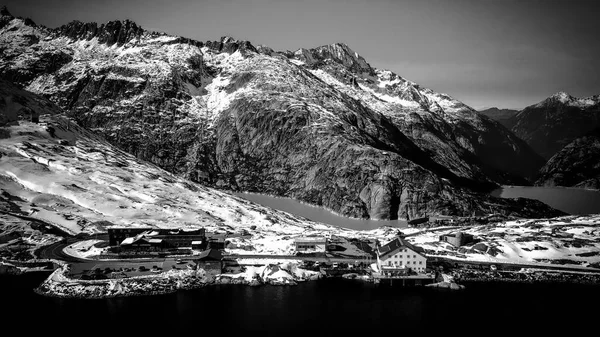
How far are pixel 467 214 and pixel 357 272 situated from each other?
11579 centimetres

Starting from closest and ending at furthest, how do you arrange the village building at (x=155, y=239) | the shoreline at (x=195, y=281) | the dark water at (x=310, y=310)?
the dark water at (x=310, y=310)
the shoreline at (x=195, y=281)
the village building at (x=155, y=239)

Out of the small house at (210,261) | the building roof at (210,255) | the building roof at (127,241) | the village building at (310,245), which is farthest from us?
the village building at (310,245)

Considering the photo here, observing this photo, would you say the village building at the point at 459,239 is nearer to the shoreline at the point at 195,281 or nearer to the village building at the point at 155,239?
the shoreline at the point at 195,281

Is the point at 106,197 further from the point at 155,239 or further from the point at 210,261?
the point at 210,261

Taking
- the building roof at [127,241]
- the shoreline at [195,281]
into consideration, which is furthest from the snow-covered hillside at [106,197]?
the building roof at [127,241]

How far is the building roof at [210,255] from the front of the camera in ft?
311

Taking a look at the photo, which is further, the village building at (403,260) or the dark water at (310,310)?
the village building at (403,260)

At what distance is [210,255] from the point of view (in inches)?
3782

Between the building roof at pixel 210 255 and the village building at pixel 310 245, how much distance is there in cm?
1959

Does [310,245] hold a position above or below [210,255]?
above

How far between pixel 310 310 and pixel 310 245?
34.6 meters

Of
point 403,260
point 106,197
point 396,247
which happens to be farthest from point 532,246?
point 106,197

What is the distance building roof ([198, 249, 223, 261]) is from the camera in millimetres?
94688

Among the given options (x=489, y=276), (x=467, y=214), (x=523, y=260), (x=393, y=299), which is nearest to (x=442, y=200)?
(x=467, y=214)
